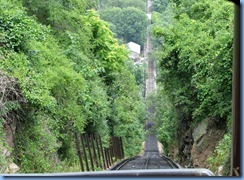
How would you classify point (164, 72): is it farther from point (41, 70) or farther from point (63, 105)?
point (41, 70)

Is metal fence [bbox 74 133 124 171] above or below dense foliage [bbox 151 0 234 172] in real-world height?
below

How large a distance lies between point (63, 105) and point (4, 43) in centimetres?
449

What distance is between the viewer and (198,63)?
787 inches

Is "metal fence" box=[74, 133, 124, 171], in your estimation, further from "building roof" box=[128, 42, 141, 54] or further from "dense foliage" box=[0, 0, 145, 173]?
"building roof" box=[128, 42, 141, 54]

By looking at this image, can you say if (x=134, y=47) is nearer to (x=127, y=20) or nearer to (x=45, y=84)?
(x=127, y=20)

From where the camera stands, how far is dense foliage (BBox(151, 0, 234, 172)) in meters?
16.6

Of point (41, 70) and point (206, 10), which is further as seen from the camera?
point (206, 10)

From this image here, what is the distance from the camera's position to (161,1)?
9562 cm

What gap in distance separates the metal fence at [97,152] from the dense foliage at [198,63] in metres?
4.67

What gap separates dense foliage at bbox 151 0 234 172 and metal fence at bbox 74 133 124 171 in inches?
184

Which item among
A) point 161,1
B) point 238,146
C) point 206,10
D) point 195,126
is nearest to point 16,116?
point 238,146

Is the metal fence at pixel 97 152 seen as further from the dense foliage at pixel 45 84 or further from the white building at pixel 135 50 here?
the white building at pixel 135 50

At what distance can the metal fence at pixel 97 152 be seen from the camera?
20.2 meters

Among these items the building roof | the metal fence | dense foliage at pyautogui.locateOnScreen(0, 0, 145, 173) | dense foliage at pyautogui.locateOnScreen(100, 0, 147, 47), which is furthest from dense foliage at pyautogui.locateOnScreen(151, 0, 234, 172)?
the building roof
